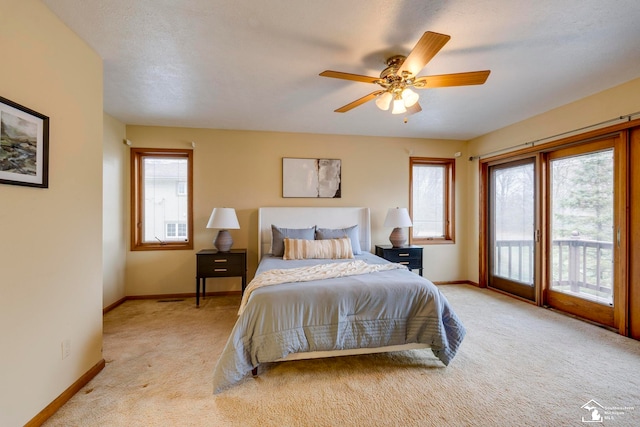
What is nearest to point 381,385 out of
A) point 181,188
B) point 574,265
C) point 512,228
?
point 574,265

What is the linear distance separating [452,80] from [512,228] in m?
3.08

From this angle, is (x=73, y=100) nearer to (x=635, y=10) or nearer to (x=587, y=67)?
(x=635, y=10)

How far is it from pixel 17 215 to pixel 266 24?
6.04 feet

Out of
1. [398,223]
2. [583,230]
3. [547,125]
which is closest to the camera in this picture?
[583,230]

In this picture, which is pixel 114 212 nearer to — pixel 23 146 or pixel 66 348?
pixel 66 348

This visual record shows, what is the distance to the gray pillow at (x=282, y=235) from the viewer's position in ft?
11.9

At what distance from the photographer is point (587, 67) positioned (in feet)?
7.52

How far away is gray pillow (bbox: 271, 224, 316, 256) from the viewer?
3.62 metres

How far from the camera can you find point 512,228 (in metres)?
3.99

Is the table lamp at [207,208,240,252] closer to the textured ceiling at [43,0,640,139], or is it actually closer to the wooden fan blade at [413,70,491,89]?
the textured ceiling at [43,0,640,139]

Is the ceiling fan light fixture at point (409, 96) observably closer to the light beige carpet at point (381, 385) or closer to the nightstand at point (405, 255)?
the light beige carpet at point (381, 385)

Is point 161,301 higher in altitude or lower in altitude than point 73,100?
lower

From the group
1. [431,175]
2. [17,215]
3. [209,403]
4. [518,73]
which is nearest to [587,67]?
[518,73]

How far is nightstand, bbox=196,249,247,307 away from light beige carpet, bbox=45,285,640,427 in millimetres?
799
